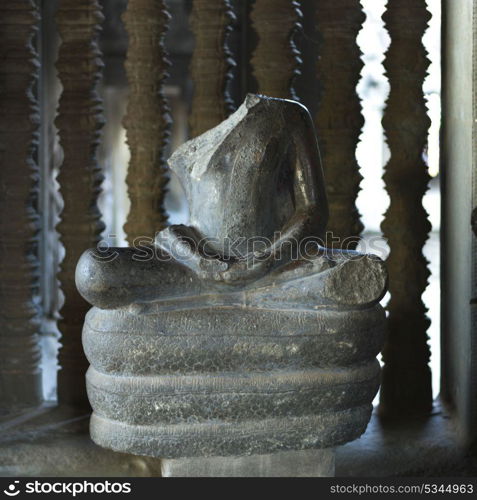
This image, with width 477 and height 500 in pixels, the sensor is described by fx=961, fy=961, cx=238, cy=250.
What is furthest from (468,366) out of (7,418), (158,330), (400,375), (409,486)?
(7,418)

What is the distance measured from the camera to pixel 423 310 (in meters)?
4.62

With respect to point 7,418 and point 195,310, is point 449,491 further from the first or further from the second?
point 7,418

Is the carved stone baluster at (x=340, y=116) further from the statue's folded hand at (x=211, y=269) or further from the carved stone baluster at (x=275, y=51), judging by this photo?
the statue's folded hand at (x=211, y=269)

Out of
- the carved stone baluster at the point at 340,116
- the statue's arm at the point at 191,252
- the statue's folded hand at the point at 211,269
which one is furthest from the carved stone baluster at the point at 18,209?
the statue's folded hand at the point at 211,269

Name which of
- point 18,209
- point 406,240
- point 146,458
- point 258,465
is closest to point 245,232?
point 258,465

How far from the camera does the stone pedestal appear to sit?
3.42 metres

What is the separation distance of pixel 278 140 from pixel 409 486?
4.59 ft

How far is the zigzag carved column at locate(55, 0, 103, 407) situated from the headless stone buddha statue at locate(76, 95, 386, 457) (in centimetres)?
115

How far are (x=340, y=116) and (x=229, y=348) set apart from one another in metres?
1.67

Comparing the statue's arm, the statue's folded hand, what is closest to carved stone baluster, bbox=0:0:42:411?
the statue's arm

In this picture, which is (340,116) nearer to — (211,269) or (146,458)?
(211,269)

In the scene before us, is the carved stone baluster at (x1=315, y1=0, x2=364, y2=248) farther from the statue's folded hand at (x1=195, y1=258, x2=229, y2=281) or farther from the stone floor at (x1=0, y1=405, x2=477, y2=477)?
the statue's folded hand at (x1=195, y1=258, x2=229, y2=281)

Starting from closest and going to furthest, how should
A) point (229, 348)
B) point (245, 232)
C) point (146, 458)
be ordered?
point (229, 348) < point (245, 232) < point (146, 458)

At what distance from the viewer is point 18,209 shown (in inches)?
180
